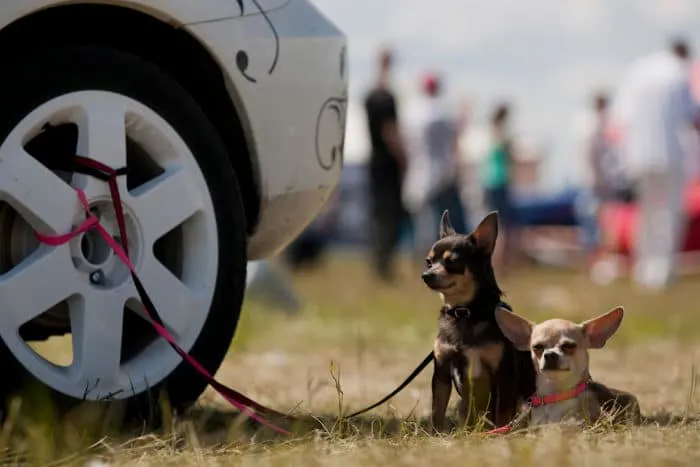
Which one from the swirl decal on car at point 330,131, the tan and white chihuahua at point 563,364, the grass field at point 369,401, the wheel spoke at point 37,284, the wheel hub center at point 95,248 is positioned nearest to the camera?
the grass field at point 369,401

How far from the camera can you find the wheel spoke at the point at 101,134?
11.8 ft

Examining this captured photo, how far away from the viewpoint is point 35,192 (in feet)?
11.4

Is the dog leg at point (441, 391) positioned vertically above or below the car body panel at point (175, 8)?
below

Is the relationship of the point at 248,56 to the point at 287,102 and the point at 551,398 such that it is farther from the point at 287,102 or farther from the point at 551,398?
the point at 551,398

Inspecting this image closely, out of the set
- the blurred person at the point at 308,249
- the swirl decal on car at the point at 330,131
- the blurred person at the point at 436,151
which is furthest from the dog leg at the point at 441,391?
the blurred person at the point at 308,249

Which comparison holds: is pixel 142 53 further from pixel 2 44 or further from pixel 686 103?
pixel 686 103

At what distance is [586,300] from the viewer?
11234 mm

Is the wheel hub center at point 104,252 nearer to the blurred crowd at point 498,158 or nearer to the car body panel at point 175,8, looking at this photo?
the car body panel at point 175,8

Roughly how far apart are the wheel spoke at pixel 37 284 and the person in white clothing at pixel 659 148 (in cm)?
923

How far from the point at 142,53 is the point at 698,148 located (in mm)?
12259

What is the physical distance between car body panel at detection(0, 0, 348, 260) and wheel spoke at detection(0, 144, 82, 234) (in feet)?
1.59

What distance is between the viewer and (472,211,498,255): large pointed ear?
12.3ft

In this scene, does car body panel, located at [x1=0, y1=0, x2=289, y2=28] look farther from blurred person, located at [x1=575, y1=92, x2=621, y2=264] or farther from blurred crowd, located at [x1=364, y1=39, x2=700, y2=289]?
blurred person, located at [x1=575, y1=92, x2=621, y2=264]

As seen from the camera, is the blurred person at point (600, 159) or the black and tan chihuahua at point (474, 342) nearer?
the black and tan chihuahua at point (474, 342)
